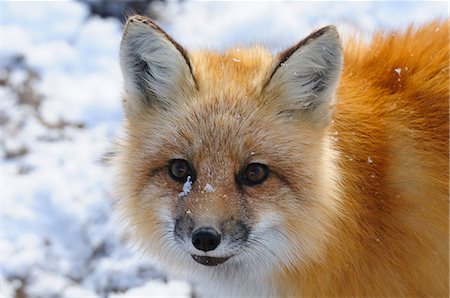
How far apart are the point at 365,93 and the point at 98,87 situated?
4.29 meters

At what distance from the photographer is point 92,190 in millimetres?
6199

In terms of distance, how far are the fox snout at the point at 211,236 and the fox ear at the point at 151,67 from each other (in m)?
0.85

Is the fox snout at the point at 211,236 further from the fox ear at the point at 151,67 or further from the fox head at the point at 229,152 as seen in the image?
the fox ear at the point at 151,67

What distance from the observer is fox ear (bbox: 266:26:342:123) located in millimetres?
3582

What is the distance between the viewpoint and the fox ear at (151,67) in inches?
146

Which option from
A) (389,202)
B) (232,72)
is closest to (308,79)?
(232,72)

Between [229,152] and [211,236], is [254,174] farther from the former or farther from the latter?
[211,236]

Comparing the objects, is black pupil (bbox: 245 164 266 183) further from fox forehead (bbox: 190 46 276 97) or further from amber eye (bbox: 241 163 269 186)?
fox forehead (bbox: 190 46 276 97)

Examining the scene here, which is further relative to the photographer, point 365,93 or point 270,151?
point 365,93

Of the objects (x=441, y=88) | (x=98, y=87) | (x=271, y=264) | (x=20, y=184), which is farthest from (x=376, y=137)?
(x=98, y=87)

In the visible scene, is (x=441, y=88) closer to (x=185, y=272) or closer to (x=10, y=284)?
(x=185, y=272)

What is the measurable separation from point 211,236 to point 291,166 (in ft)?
2.20

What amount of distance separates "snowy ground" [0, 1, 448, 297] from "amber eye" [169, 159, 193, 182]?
1121 mm

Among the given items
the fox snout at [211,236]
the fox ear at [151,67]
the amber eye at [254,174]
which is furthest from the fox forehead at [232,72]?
the fox snout at [211,236]
